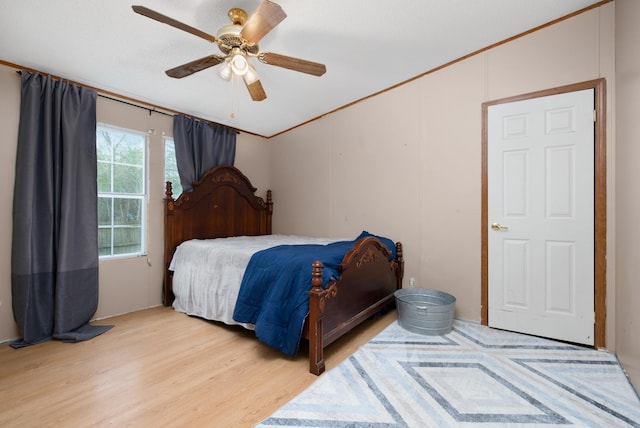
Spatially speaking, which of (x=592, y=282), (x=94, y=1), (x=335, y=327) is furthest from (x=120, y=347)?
(x=592, y=282)

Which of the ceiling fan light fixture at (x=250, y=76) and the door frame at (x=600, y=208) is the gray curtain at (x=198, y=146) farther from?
the door frame at (x=600, y=208)

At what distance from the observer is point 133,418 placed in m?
1.53

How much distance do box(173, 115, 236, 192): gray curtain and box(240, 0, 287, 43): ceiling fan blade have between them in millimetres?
1998

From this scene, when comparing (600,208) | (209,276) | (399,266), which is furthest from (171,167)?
(600,208)

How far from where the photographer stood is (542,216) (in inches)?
100.0

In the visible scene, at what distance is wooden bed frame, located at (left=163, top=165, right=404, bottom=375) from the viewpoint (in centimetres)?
201

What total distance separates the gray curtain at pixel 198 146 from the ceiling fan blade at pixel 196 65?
1.43m

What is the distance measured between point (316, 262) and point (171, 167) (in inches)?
97.6

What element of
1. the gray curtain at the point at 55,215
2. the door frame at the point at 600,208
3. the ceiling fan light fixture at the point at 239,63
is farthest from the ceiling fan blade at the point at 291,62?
the door frame at the point at 600,208

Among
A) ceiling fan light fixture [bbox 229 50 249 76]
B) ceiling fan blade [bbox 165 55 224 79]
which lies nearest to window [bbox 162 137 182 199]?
ceiling fan blade [bbox 165 55 224 79]

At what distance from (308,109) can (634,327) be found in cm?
359

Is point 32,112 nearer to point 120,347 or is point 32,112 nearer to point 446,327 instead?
point 120,347

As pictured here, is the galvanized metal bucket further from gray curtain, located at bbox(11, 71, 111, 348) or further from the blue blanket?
gray curtain, located at bbox(11, 71, 111, 348)

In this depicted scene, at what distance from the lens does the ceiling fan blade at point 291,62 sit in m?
2.01
